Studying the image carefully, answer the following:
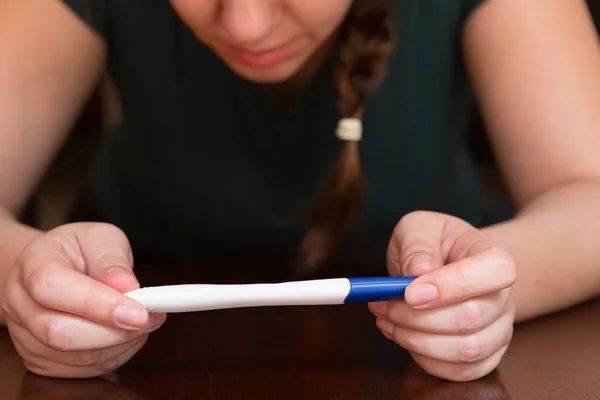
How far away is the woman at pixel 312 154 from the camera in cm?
49

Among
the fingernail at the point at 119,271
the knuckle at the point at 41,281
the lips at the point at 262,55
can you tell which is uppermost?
the lips at the point at 262,55

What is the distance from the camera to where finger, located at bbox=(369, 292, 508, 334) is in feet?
1.58

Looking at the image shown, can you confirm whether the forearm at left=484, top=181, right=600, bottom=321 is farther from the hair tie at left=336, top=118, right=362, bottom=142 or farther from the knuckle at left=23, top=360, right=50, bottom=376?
the knuckle at left=23, top=360, right=50, bottom=376

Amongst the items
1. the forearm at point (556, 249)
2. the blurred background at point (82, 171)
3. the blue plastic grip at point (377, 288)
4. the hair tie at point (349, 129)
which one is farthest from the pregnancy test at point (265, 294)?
the blurred background at point (82, 171)

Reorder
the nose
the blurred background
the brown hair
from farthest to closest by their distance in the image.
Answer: the blurred background < the brown hair < the nose

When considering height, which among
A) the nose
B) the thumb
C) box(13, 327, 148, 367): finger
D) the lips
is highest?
the nose

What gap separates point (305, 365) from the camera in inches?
19.9

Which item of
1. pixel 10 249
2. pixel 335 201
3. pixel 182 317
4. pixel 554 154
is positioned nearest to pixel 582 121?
pixel 554 154

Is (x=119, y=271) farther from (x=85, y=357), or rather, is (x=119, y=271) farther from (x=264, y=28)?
(x=264, y=28)

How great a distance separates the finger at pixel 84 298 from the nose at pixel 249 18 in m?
0.21

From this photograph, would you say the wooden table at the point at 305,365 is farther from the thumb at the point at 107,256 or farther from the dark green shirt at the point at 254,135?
the dark green shirt at the point at 254,135

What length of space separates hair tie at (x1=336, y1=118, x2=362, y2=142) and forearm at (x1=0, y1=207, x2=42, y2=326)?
306mm

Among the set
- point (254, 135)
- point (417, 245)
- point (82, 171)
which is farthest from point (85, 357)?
point (82, 171)

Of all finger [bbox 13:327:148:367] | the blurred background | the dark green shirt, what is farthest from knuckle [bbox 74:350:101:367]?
the blurred background
